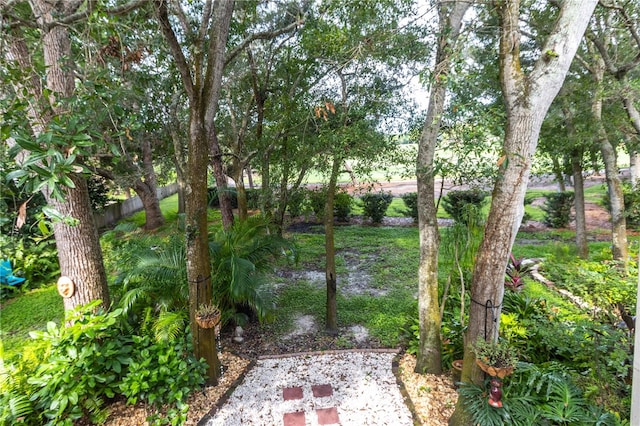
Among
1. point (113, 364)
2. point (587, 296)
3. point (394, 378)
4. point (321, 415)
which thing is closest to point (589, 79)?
point (587, 296)

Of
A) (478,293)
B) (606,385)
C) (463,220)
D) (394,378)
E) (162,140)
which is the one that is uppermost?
(162,140)

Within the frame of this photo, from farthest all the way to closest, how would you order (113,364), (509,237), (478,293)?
(113,364) → (478,293) → (509,237)

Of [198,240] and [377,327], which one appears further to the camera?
[377,327]

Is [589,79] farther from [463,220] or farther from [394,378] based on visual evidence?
[394,378]

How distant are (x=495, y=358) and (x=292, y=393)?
1.81m

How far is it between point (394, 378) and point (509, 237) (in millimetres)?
1867

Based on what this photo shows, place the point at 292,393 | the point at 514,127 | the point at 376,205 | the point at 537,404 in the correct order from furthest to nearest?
the point at 376,205
the point at 292,393
the point at 537,404
the point at 514,127

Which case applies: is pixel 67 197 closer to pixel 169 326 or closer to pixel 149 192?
pixel 169 326

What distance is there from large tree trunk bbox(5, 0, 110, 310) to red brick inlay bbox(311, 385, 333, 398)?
85.0 inches

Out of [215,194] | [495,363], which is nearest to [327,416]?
[495,363]

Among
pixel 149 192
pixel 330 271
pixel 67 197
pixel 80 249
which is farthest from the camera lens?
pixel 149 192

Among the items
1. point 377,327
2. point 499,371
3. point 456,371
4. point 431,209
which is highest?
point 431,209

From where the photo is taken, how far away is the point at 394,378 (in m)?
3.24

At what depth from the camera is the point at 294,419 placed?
276 cm
